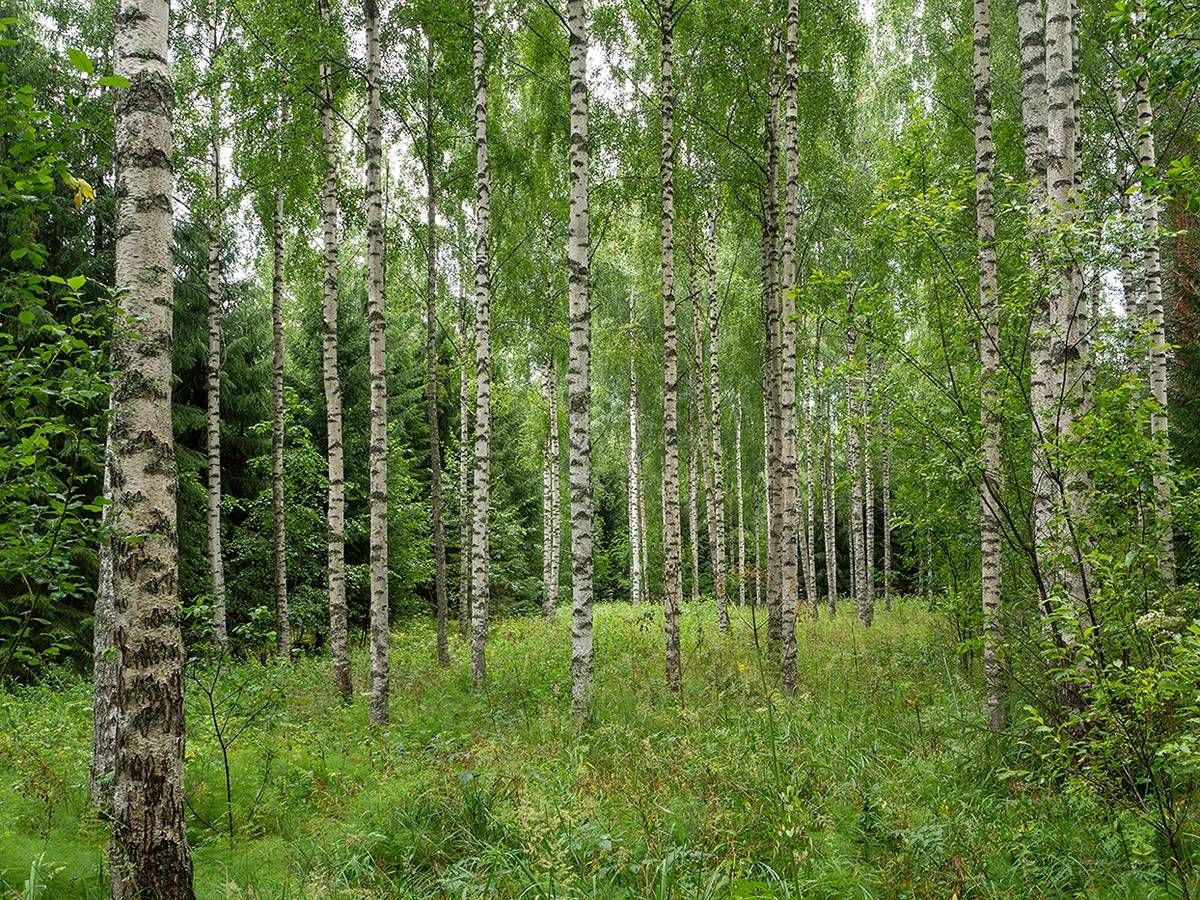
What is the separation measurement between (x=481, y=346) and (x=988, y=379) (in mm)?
6487

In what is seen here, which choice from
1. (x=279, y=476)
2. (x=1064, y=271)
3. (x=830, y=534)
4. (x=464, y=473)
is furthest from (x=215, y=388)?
(x=830, y=534)

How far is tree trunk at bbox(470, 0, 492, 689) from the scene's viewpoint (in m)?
9.58

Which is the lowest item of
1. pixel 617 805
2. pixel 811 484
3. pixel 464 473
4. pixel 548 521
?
pixel 617 805

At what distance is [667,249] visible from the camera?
30.8 feet

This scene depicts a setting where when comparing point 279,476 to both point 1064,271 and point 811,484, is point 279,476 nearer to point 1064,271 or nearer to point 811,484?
point 1064,271

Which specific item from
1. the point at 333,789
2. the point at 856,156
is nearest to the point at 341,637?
the point at 333,789

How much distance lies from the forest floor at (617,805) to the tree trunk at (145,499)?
0.56 meters

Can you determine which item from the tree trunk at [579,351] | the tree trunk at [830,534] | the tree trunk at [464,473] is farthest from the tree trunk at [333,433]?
the tree trunk at [830,534]

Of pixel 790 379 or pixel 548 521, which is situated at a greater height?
pixel 790 379

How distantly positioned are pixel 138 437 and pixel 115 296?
28.6 inches

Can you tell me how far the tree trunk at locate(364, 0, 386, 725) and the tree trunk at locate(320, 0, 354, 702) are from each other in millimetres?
906

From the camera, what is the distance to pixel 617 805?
4883 mm

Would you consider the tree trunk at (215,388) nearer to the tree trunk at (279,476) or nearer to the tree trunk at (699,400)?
the tree trunk at (279,476)

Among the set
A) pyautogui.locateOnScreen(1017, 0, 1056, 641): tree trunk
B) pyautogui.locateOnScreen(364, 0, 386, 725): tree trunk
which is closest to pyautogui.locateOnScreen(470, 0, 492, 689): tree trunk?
pyautogui.locateOnScreen(364, 0, 386, 725): tree trunk
